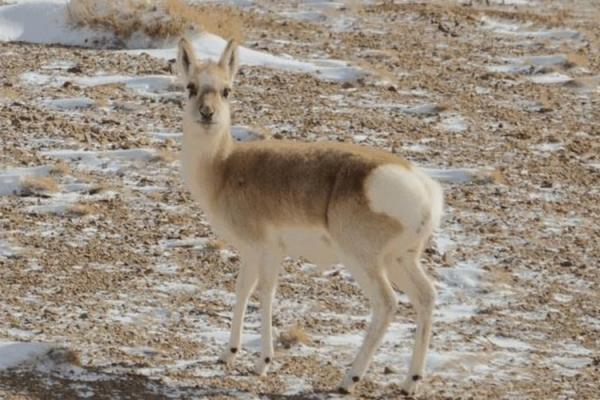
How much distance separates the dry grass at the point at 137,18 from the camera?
1939cm

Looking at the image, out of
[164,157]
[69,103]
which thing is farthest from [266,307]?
[69,103]

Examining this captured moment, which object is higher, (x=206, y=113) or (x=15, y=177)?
(x=206, y=113)

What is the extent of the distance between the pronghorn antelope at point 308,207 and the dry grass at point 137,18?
9566 millimetres

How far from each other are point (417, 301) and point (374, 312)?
1.24 ft

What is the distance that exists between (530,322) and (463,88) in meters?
7.92

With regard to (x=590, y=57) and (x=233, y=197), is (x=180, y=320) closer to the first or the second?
(x=233, y=197)

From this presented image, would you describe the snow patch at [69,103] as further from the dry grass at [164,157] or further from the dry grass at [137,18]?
the dry grass at [137,18]

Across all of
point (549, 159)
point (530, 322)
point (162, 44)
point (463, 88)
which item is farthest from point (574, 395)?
point (162, 44)

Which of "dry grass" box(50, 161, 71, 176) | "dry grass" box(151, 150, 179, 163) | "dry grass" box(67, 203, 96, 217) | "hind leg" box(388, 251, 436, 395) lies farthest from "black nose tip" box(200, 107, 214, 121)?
"dry grass" box(151, 150, 179, 163)

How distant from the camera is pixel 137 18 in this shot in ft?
63.7

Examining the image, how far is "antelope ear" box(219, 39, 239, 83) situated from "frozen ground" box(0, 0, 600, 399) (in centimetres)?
188

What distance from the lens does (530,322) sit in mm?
11023

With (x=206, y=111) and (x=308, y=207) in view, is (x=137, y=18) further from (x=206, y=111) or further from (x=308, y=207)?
(x=308, y=207)

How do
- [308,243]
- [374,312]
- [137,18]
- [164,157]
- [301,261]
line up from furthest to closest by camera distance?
1. [137,18]
2. [164,157]
3. [301,261]
4. [308,243]
5. [374,312]
